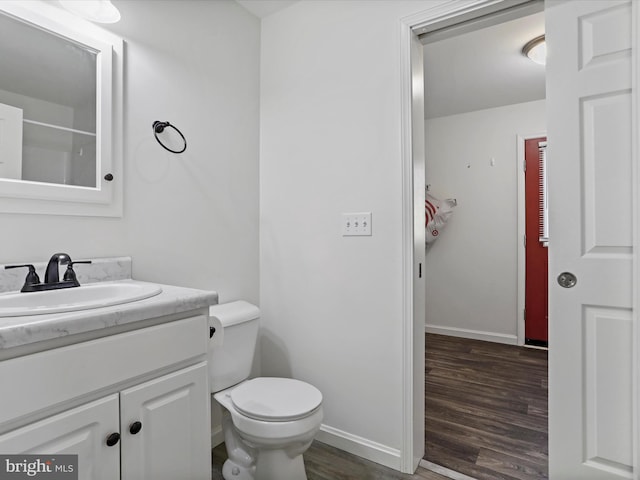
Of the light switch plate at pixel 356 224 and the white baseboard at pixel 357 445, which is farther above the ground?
the light switch plate at pixel 356 224

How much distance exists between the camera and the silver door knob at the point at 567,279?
1.31 meters

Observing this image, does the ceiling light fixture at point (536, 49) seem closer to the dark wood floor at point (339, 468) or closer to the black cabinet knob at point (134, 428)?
the dark wood floor at point (339, 468)

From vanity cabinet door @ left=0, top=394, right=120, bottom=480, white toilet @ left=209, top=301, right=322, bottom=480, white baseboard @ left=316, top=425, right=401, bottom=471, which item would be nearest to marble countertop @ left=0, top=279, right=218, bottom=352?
vanity cabinet door @ left=0, top=394, right=120, bottom=480

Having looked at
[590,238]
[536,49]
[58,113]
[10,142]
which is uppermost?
[536,49]

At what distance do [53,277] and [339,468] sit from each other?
142 centimetres

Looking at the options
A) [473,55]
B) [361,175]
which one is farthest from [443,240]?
[361,175]

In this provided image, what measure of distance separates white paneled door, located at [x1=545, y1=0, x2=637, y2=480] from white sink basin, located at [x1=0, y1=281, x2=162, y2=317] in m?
1.47

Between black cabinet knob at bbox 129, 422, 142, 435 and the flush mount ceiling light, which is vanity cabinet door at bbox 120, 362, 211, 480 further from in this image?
the flush mount ceiling light

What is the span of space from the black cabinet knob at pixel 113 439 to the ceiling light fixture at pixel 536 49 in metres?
2.94

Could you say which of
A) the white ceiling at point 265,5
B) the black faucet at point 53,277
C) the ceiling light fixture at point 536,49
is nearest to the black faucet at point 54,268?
the black faucet at point 53,277

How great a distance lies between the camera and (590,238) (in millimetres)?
1288

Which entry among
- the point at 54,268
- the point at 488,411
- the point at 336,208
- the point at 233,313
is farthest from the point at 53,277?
the point at 488,411

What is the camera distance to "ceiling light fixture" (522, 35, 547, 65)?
7.50ft

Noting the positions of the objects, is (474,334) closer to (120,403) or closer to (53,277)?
(120,403)
